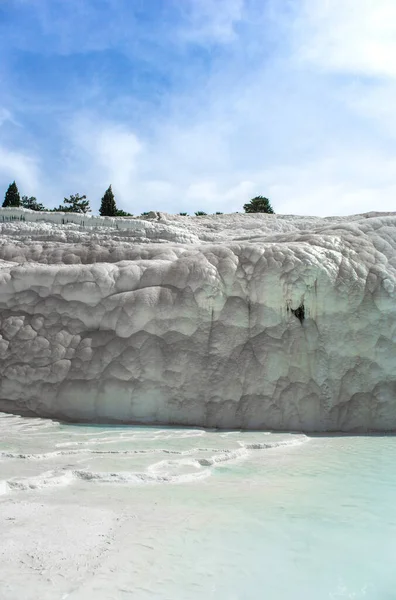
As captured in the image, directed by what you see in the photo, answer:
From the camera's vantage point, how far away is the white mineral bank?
5652 millimetres

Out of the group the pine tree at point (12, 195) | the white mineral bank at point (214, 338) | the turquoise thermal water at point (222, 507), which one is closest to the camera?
the turquoise thermal water at point (222, 507)

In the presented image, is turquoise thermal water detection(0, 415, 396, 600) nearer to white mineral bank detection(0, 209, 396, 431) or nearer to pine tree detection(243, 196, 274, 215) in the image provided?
white mineral bank detection(0, 209, 396, 431)

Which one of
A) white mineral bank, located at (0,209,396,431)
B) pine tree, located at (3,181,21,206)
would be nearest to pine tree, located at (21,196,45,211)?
pine tree, located at (3,181,21,206)

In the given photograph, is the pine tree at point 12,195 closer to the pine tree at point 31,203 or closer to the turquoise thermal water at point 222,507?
the pine tree at point 31,203

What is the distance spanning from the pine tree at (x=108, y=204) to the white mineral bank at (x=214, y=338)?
625 inches

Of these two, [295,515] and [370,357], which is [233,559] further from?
[370,357]

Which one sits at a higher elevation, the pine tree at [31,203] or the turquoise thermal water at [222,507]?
the pine tree at [31,203]

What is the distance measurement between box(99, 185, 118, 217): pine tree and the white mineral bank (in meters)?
15.9

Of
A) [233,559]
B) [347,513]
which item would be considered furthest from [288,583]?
[347,513]

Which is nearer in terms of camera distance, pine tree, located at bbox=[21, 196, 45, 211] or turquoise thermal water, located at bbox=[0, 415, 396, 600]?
turquoise thermal water, located at bbox=[0, 415, 396, 600]

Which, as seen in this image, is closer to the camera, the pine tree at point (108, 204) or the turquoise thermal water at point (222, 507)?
the turquoise thermal water at point (222, 507)

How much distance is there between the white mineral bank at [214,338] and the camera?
5.65 metres

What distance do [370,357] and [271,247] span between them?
174cm

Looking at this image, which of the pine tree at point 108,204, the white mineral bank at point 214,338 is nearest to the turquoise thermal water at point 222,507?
the white mineral bank at point 214,338
